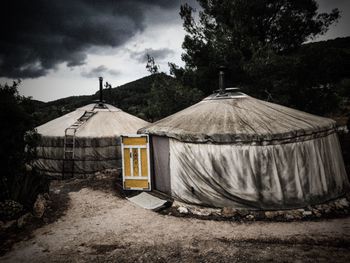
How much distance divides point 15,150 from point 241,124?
553cm

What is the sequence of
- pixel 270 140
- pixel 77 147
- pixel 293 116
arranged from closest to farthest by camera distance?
pixel 270 140 < pixel 293 116 < pixel 77 147

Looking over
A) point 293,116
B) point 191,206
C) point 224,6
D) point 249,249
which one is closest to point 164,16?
point 224,6

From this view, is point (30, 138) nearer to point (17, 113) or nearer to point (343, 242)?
point (17, 113)

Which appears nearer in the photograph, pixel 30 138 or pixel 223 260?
pixel 223 260

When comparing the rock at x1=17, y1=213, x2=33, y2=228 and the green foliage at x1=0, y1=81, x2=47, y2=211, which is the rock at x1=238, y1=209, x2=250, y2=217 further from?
the green foliage at x1=0, y1=81, x2=47, y2=211

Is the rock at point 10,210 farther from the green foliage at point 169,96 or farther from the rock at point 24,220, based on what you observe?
the green foliage at point 169,96

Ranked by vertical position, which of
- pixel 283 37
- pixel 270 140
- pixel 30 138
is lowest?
pixel 270 140

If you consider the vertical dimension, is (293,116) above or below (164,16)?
below

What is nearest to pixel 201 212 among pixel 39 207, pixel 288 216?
pixel 288 216

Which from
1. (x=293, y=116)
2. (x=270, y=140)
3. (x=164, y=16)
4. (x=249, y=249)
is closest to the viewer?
(x=249, y=249)

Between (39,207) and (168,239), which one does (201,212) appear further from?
(39,207)

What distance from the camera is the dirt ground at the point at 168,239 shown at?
12.7ft

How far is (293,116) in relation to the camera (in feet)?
20.5

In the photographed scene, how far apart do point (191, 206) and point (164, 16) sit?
33.0ft
